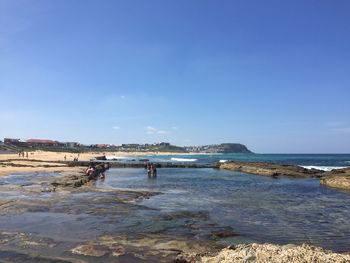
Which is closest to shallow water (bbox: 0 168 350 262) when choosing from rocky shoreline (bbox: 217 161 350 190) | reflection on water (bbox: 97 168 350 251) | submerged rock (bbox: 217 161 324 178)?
reflection on water (bbox: 97 168 350 251)

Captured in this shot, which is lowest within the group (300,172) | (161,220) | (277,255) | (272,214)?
(272,214)

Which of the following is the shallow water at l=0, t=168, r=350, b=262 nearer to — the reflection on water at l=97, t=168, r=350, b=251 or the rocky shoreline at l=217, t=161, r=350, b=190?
the reflection on water at l=97, t=168, r=350, b=251

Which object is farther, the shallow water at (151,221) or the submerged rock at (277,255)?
the shallow water at (151,221)

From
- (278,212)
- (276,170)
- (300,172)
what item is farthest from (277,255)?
(276,170)

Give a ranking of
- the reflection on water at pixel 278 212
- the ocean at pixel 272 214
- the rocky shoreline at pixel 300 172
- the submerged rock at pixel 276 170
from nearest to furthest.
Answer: the ocean at pixel 272 214, the reflection on water at pixel 278 212, the rocky shoreline at pixel 300 172, the submerged rock at pixel 276 170

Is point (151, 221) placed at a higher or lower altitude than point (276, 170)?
lower

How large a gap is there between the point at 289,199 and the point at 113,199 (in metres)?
14.2

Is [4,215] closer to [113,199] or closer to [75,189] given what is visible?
[113,199]

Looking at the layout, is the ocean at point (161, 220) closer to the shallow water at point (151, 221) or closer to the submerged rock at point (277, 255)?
the shallow water at point (151, 221)

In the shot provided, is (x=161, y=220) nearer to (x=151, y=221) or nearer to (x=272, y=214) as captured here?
(x=151, y=221)

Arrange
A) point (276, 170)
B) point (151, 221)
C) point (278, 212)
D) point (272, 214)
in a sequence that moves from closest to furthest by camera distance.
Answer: point (151, 221) < point (272, 214) < point (278, 212) < point (276, 170)

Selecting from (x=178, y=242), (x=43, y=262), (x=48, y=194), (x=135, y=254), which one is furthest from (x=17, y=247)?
(x=48, y=194)

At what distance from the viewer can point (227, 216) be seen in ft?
74.1

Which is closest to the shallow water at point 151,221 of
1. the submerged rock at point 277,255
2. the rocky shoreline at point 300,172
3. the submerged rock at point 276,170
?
the submerged rock at point 277,255
